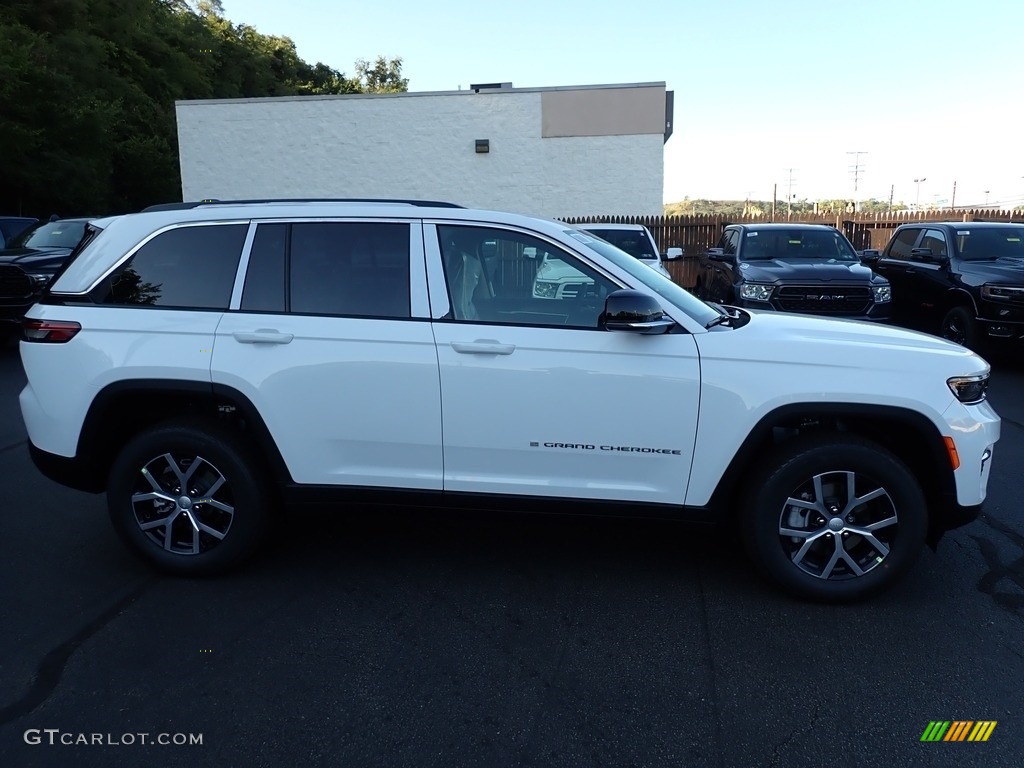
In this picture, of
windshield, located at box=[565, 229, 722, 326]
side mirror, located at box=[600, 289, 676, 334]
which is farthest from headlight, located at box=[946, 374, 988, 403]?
side mirror, located at box=[600, 289, 676, 334]

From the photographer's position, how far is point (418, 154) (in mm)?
23219

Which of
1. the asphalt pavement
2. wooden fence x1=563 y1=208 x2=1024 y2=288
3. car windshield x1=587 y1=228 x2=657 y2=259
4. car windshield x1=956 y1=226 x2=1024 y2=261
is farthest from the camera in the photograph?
wooden fence x1=563 y1=208 x2=1024 y2=288

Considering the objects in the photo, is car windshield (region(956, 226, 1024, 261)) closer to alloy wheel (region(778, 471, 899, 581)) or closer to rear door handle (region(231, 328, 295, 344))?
alloy wheel (region(778, 471, 899, 581))

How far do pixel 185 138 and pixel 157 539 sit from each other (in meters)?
22.7

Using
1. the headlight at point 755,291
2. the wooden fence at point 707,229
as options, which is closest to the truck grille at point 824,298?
the headlight at point 755,291

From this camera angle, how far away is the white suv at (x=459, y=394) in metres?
3.61

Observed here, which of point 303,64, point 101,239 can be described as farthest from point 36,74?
point 303,64

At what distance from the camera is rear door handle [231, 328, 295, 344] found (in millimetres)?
3832

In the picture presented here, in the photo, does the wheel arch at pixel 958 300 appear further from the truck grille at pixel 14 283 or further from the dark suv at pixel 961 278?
the truck grille at pixel 14 283

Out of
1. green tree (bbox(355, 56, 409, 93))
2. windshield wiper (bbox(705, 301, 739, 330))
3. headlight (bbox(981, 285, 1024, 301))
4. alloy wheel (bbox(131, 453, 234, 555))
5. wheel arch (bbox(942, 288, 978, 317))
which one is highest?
green tree (bbox(355, 56, 409, 93))

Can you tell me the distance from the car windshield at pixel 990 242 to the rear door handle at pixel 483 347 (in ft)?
28.5

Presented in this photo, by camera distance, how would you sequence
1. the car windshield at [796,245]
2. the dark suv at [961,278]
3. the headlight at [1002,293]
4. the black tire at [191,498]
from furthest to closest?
the car windshield at [796,245], the dark suv at [961,278], the headlight at [1002,293], the black tire at [191,498]

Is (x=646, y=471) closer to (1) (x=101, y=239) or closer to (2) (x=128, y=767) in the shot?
(2) (x=128, y=767)

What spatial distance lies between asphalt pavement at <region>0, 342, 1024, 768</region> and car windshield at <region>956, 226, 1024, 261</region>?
6653 millimetres
